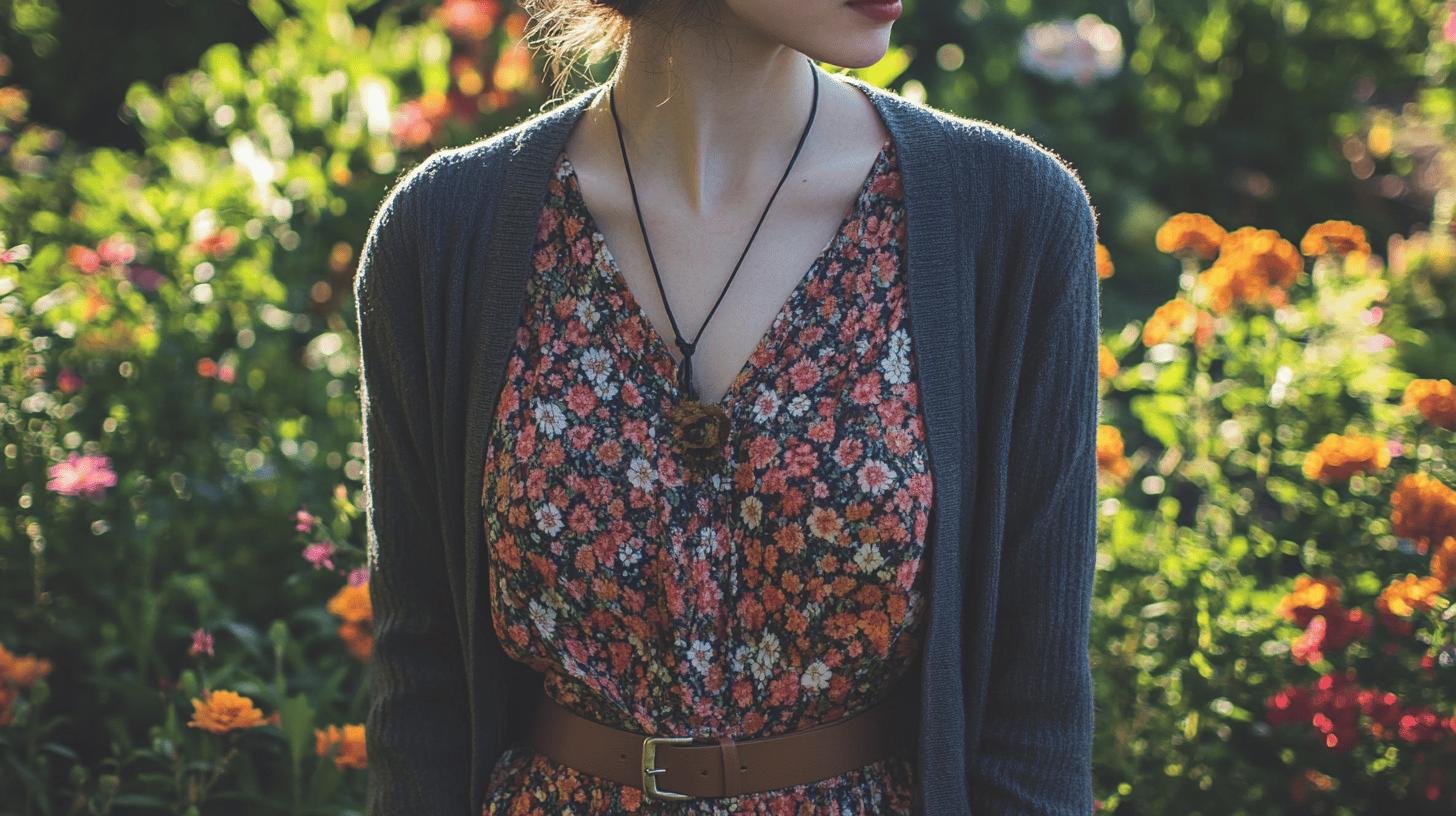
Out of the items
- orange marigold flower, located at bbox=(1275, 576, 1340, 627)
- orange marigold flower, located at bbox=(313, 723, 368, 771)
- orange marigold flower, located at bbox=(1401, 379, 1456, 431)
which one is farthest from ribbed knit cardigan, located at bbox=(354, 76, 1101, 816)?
orange marigold flower, located at bbox=(1401, 379, 1456, 431)

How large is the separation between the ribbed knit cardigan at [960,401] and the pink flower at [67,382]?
157cm

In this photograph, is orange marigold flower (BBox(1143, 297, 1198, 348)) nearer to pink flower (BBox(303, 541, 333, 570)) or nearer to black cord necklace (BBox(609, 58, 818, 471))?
black cord necklace (BBox(609, 58, 818, 471))

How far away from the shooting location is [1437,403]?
243 cm

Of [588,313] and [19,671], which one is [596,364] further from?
[19,671]

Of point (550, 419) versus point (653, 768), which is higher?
point (550, 419)

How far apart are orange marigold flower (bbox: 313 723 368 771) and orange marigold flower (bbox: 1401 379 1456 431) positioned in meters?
1.82

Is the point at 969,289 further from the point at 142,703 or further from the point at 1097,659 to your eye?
the point at 142,703

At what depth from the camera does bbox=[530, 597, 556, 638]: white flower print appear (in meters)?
1.50

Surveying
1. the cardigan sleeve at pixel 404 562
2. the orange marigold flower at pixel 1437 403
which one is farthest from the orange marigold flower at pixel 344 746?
the orange marigold flower at pixel 1437 403

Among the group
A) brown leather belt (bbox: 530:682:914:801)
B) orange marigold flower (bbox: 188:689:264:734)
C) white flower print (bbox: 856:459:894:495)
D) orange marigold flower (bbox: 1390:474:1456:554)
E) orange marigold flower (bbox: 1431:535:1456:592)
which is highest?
white flower print (bbox: 856:459:894:495)

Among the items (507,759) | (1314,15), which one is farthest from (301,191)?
(1314,15)

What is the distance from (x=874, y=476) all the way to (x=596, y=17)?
65 cm

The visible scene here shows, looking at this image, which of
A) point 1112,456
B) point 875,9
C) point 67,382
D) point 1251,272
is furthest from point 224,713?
point 1251,272

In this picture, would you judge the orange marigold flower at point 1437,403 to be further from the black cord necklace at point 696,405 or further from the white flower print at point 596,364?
the white flower print at point 596,364
